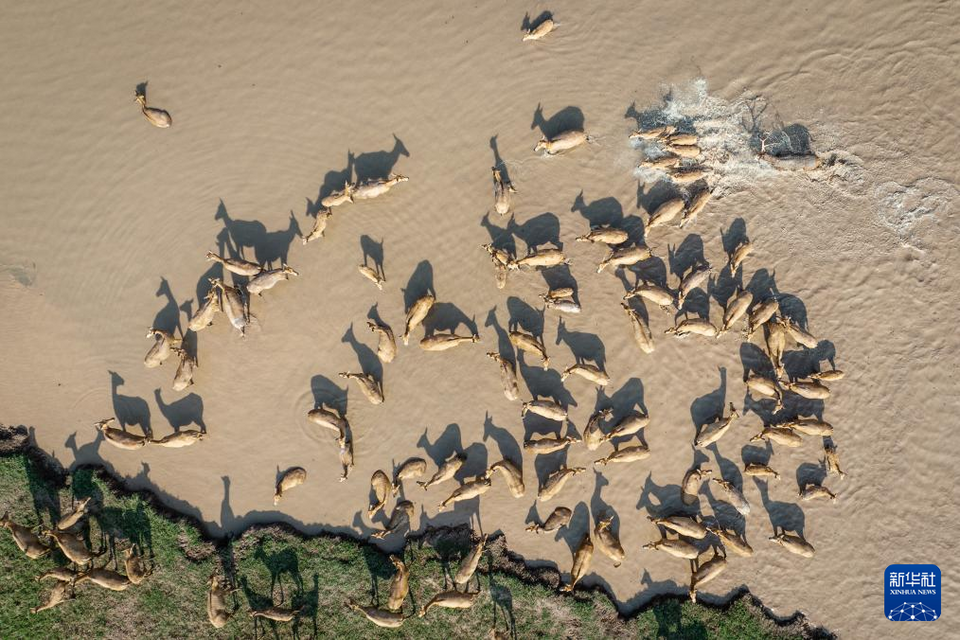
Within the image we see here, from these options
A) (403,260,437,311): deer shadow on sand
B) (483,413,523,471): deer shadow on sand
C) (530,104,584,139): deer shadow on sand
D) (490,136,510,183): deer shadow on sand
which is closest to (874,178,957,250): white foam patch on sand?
(530,104,584,139): deer shadow on sand

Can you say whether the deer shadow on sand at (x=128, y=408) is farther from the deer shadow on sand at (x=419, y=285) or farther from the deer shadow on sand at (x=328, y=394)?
the deer shadow on sand at (x=419, y=285)

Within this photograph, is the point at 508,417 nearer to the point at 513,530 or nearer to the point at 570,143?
the point at 513,530

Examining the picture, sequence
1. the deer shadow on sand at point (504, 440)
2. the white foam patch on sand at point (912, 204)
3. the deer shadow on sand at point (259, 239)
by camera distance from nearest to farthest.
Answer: the white foam patch on sand at point (912, 204), the deer shadow on sand at point (504, 440), the deer shadow on sand at point (259, 239)

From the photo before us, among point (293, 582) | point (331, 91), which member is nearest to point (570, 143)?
point (331, 91)

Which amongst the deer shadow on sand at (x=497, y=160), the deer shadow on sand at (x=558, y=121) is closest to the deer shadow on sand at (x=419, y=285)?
the deer shadow on sand at (x=497, y=160)

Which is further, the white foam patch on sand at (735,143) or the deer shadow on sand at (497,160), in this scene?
the deer shadow on sand at (497,160)

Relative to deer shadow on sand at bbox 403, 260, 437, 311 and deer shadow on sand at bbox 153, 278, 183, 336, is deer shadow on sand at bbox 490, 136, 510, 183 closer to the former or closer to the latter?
deer shadow on sand at bbox 403, 260, 437, 311
